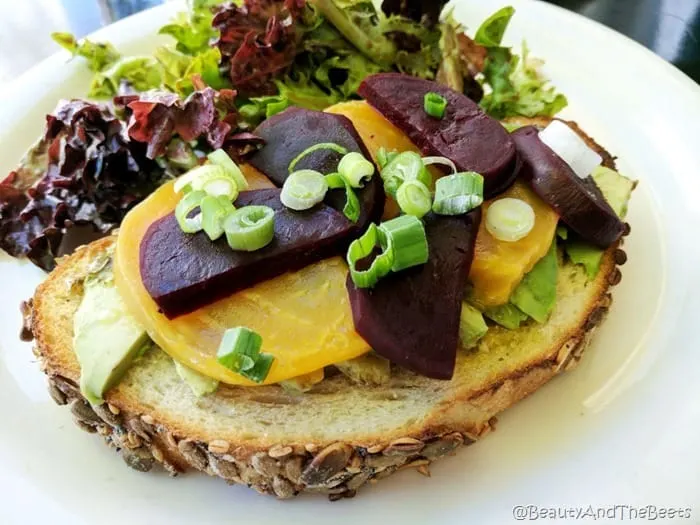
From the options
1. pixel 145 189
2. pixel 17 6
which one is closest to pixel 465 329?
pixel 145 189

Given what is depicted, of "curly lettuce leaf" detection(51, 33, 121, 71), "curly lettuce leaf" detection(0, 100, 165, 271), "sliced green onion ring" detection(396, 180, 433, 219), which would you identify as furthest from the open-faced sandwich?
"curly lettuce leaf" detection(51, 33, 121, 71)

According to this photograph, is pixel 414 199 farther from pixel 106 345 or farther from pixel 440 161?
pixel 106 345

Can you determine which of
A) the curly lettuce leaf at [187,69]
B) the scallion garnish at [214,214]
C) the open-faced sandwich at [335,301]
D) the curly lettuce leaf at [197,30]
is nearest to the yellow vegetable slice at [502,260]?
the open-faced sandwich at [335,301]

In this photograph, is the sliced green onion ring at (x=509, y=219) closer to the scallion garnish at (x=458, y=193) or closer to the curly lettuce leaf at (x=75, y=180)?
the scallion garnish at (x=458, y=193)

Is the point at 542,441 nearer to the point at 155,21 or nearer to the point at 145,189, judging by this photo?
the point at 145,189

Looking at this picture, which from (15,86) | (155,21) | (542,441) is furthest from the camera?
(155,21)

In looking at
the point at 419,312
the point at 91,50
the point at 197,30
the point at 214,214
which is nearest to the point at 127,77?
the point at 91,50
